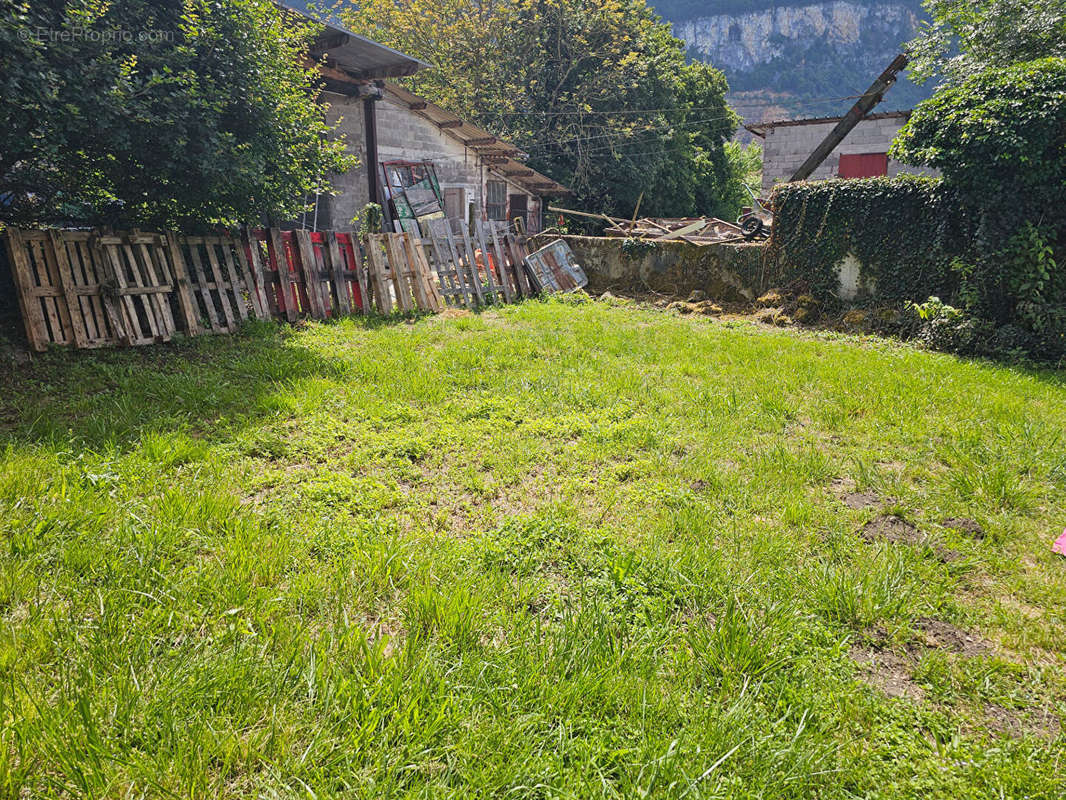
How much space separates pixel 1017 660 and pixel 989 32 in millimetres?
16805

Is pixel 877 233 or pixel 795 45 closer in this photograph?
pixel 877 233

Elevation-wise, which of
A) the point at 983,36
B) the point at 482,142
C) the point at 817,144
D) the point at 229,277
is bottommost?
the point at 229,277

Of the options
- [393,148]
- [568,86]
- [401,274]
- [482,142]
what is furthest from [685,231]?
[568,86]

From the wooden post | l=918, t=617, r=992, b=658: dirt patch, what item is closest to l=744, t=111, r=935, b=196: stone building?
the wooden post

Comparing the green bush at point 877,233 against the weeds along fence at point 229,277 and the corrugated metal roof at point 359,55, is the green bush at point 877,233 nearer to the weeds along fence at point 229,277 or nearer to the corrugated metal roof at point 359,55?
the weeds along fence at point 229,277

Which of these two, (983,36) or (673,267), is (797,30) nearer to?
(983,36)

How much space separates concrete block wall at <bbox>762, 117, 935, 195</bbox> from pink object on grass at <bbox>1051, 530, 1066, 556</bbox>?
19385 mm

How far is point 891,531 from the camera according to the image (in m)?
3.12

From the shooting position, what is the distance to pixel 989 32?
42.7 ft

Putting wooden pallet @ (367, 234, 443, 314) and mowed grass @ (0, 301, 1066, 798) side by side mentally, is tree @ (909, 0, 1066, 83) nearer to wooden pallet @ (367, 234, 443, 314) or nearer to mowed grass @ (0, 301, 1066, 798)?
mowed grass @ (0, 301, 1066, 798)

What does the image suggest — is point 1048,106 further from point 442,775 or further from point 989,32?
point 442,775

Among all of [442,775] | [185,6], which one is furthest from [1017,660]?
[185,6]

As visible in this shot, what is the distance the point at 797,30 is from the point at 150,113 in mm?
113413

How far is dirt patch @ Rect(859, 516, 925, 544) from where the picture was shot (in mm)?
3021
